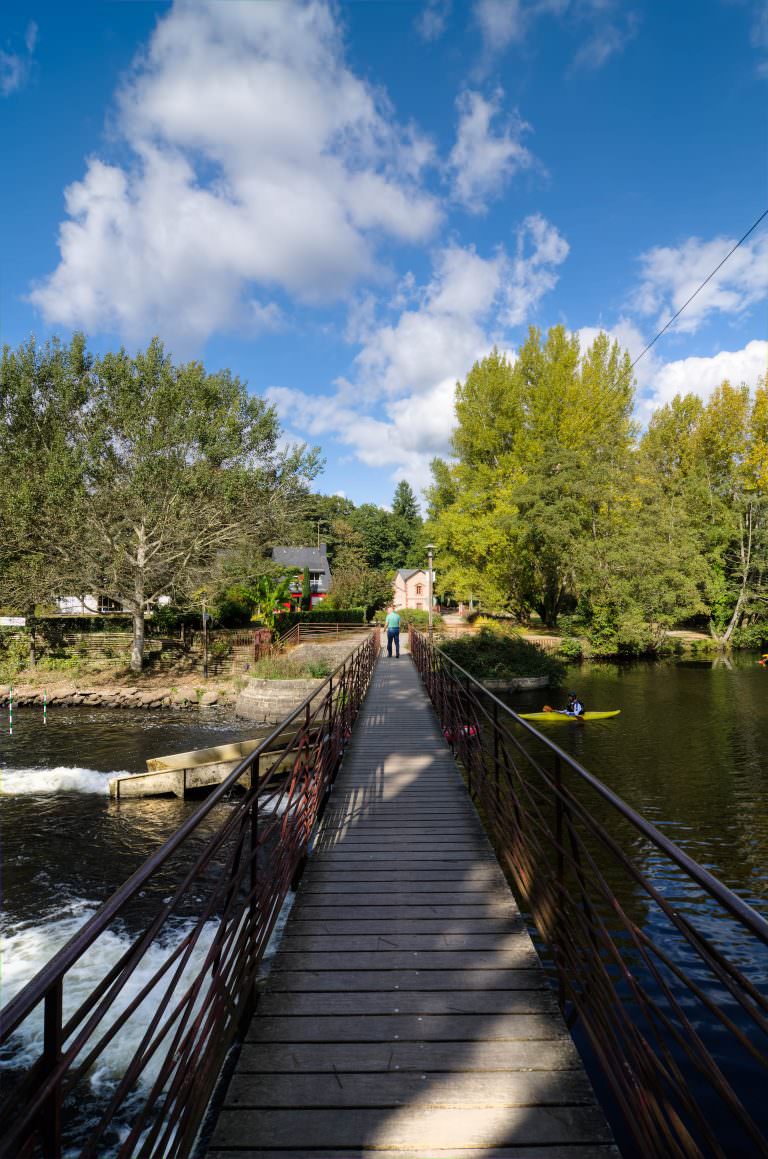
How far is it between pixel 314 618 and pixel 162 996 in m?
26.2

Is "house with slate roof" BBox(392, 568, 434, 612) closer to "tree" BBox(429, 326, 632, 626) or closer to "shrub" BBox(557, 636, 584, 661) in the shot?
"tree" BBox(429, 326, 632, 626)

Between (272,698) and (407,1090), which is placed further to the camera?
(272,698)

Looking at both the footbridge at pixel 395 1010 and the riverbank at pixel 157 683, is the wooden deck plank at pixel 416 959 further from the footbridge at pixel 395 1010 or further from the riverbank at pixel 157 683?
the riverbank at pixel 157 683

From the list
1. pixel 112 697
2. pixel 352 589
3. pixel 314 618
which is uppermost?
pixel 352 589

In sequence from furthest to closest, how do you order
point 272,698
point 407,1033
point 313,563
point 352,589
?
1. point 313,563
2. point 352,589
3. point 272,698
4. point 407,1033

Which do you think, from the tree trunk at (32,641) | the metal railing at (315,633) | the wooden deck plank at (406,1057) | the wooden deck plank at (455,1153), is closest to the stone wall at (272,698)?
the metal railing at (315,633)

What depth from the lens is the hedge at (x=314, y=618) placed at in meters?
27.5

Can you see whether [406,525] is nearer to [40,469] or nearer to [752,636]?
[752,636]

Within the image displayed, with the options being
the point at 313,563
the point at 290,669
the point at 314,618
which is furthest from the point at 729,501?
the point at 313,563

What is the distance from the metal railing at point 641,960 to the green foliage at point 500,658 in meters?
12.6

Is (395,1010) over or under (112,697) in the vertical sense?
over

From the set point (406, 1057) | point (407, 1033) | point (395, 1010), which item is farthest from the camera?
point (395, 1010)

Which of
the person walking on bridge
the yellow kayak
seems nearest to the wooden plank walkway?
the yellow kayak

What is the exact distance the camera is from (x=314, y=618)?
29938 millimetres
